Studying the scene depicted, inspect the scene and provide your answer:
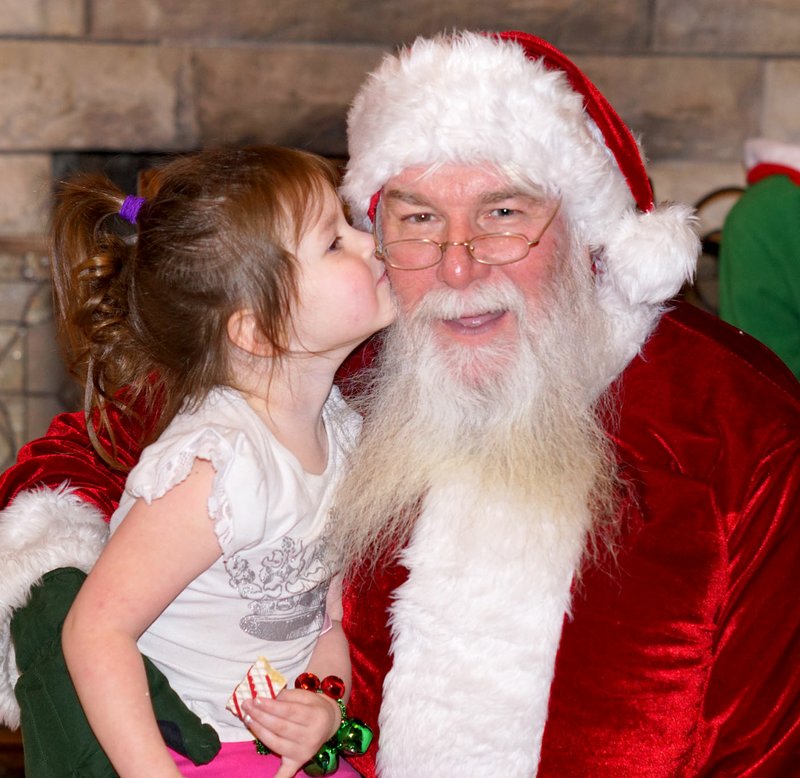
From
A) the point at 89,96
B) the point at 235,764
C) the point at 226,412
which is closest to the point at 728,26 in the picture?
the point at 89,96

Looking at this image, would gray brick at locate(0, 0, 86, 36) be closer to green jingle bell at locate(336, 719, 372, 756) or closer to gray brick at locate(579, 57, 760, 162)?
gray brick at locate(579, 57, 760, 162)

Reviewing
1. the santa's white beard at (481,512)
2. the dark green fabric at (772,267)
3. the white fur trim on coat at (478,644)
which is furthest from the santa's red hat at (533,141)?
the dark green fabric at (772,267)

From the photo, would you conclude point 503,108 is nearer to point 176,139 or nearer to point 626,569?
point 626,569

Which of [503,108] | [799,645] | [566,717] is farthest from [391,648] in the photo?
[503,108]

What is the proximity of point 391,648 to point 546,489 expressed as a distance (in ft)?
1.02

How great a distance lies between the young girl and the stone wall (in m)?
2.02

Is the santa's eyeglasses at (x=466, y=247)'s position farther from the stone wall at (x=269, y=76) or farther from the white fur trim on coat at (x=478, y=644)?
the stone wall at (x=269, y=76)

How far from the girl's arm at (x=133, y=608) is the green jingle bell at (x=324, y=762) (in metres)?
0.23

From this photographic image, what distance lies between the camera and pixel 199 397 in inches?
55.4

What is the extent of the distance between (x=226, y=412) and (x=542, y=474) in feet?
1.52

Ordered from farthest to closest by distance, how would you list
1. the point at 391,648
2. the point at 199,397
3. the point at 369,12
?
the point at 369,12, the point at 391,648, the point at 199,397

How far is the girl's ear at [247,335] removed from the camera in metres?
1.40

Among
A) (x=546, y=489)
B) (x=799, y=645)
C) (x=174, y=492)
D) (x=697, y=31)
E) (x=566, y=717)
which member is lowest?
(x=566, y=717)

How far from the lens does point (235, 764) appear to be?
1381 millimetres
